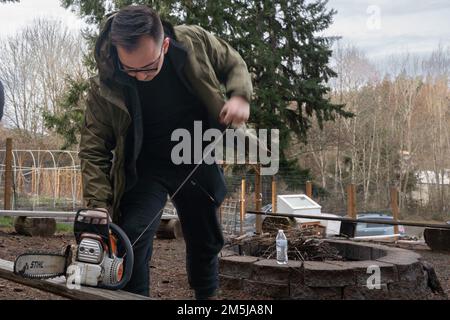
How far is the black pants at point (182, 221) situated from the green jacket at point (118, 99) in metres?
0.10

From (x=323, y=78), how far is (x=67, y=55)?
14.9 meters

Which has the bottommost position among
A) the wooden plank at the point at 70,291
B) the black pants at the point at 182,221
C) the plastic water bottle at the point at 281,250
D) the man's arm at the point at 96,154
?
the plastic water bottle at the point at 281,250

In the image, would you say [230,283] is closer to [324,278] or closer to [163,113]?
Result: [324,278]

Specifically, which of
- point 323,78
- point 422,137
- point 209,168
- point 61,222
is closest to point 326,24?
point 323,78

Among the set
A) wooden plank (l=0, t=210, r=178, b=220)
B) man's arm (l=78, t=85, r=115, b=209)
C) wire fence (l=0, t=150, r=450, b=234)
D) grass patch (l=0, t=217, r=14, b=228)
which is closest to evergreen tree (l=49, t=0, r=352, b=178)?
wire fence (l=0, t=150, r=450, b=234)

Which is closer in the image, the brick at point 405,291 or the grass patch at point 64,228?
the brick at point 405,291

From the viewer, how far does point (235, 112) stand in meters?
2.11

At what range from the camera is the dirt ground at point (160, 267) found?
13.4 ft

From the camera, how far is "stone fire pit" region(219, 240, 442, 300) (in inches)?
156

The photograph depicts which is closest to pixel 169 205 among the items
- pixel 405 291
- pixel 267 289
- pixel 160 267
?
pixel 160 267

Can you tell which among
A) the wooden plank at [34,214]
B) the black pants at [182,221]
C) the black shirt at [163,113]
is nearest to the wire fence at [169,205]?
the wooden plank at [34,214]

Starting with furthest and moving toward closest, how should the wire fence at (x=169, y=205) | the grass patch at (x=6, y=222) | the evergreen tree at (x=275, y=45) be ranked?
the evergreen tree at (x=275, y=45) → the wire fence at (x=169, y=205) → the grass patch at (x=6, y=222)

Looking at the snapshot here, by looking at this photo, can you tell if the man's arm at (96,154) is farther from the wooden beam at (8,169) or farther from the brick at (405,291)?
the wooden beam at (8,169)
